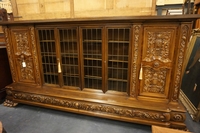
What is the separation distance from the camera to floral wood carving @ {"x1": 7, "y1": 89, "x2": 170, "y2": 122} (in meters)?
1.64

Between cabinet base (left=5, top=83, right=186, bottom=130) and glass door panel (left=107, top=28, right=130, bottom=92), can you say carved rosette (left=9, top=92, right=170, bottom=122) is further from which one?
glass door panel (left=107, top=28, right=130, bottom=92)

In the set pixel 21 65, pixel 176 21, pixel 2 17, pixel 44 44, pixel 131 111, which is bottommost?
pixel 131 111

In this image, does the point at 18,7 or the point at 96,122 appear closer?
the point at 96,122

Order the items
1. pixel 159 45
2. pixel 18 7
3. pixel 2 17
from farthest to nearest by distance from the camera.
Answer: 1. pixel 18 7
2. pixel 2 17
3. pixel 159 45

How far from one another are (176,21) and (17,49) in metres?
2.53

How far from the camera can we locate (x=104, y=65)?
6.13ft

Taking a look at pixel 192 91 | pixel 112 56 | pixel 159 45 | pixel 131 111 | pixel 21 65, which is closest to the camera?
pixel 159 45

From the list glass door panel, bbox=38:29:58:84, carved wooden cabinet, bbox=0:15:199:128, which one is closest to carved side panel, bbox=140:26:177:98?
carved wooden cabinet, bbox=0:15:199:128

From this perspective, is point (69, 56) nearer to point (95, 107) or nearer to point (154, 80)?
point (95, 107)

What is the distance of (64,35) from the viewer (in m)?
2.02

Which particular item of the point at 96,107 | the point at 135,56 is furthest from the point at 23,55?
the point at 135,56

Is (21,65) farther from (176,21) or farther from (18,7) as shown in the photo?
(176,21)

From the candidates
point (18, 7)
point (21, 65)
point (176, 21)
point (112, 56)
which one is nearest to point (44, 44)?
point (21, 65)

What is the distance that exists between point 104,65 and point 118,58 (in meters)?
0.24
